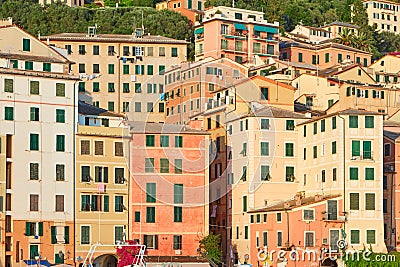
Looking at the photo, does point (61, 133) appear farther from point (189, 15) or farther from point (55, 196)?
point (189, 15)

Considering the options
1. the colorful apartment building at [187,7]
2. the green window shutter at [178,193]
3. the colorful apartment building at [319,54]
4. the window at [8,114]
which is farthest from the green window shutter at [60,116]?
the colorful apartment building at [187,7]

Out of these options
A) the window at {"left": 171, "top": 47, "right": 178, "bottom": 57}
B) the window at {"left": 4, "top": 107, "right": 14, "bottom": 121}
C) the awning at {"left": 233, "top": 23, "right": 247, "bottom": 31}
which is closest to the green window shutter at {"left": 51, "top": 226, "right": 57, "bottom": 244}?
the window at {"left": 4, "top": 107, "right": 14, "bottom": 121}

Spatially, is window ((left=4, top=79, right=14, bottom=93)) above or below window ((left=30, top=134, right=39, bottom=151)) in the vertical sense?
above

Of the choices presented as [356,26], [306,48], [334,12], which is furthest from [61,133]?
[334,12]

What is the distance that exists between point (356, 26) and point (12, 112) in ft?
220

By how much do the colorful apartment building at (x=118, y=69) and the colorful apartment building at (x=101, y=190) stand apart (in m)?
23.0

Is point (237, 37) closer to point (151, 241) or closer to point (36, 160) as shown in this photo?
point (151, 241)

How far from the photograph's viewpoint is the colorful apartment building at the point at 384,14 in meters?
148

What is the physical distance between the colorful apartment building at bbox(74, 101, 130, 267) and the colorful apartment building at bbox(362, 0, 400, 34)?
77.3 metres

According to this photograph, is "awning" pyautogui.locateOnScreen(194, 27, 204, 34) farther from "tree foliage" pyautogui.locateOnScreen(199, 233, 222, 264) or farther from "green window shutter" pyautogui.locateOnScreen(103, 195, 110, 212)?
"green window shutter" pyautogui.locateOnScreen(103, 195, 110, 212)

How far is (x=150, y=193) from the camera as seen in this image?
76.6 m

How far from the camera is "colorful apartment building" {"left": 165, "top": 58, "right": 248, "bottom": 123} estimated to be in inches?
3696

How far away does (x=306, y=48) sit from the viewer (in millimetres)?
115312

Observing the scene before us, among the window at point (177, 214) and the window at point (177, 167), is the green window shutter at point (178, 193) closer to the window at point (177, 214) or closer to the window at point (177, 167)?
the window at point (177, 214)
